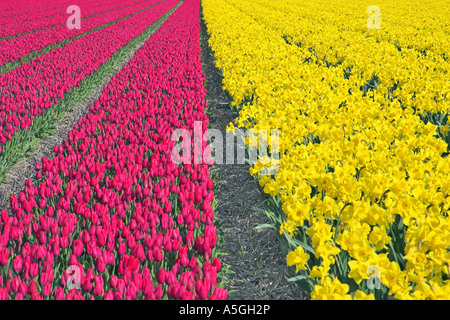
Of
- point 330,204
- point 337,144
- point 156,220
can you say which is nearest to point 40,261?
point 156,220

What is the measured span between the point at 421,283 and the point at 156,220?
210 centimetres

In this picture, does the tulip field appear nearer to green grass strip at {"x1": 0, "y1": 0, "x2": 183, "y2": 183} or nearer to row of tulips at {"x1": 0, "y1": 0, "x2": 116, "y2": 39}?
green grass strip at {"x1": 0, "y1": 0, "x2": 183, "y2": 183}

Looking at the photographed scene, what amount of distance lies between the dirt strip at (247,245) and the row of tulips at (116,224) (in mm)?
407

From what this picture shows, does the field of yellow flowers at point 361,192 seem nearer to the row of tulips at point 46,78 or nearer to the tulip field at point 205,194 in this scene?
the tulip field at point 205,194

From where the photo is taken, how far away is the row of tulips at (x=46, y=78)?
6506 millimetres

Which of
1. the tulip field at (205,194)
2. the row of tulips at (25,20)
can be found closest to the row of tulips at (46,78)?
the tulip field at (205,194)

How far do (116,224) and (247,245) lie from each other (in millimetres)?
1426

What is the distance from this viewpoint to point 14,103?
22.5 ft

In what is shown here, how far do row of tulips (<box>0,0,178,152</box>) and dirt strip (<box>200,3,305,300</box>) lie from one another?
3.15 meters

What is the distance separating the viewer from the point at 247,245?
399cm

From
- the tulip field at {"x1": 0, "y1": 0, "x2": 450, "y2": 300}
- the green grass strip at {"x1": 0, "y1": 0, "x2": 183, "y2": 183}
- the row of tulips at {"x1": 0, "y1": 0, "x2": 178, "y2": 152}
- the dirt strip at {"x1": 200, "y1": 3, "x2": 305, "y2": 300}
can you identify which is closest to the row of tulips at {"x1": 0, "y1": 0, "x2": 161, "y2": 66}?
the row of tulips at {"x1": 0, "y1": 0, "x2": 178, "y2": 152}

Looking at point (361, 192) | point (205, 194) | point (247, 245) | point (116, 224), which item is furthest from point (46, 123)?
point (361, 192)

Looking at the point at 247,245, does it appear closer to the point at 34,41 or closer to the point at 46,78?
the point at 46,78

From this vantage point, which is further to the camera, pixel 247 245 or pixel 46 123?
pixel 46 123
